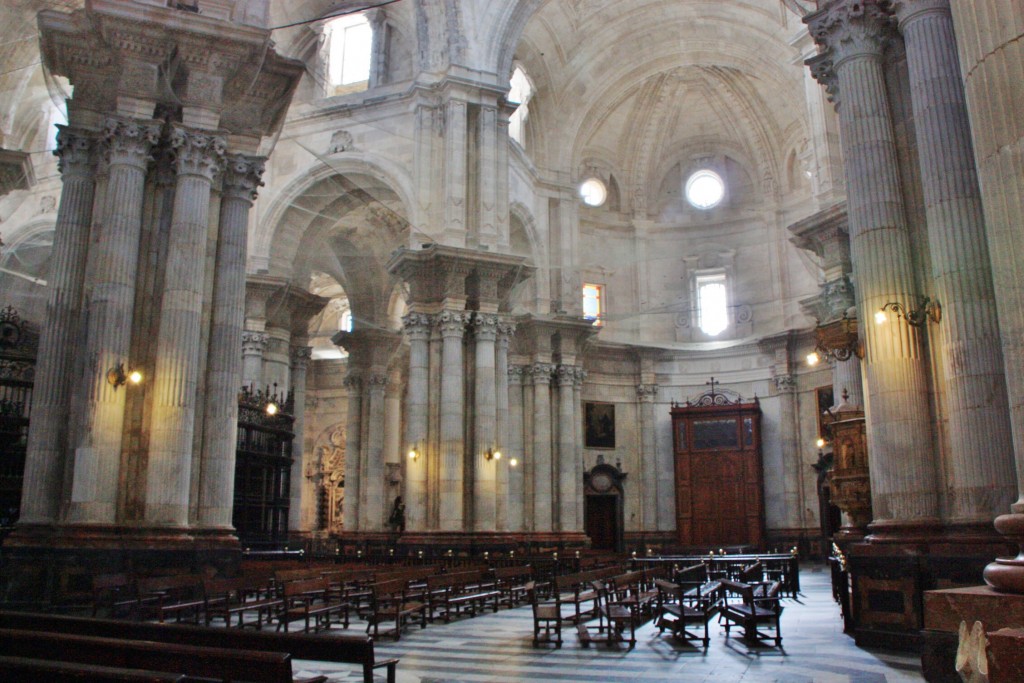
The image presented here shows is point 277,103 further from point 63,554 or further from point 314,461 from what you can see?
point 314,461

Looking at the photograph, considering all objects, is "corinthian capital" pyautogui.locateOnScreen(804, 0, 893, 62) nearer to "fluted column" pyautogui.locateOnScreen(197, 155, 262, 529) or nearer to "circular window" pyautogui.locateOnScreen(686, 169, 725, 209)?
"fluted column" pyautogui.locateOnScreen(197, 155, 262, 529)

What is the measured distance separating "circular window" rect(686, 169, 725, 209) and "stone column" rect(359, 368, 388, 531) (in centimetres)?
1574

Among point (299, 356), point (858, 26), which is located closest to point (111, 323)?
point (858, 26)

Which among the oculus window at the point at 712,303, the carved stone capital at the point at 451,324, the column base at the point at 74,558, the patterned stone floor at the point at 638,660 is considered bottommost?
the patterned stone floor at the point at 638,660

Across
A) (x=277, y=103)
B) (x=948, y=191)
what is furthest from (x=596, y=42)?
(x=948, y=191)

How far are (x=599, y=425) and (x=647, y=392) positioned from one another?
8.22 feet

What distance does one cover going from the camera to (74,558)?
12586 millimetres

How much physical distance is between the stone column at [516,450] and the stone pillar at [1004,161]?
2484 centimetres

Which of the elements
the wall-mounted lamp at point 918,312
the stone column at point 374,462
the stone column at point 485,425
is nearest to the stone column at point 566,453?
the stone column at point 485,425

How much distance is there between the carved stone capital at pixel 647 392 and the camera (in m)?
35.8

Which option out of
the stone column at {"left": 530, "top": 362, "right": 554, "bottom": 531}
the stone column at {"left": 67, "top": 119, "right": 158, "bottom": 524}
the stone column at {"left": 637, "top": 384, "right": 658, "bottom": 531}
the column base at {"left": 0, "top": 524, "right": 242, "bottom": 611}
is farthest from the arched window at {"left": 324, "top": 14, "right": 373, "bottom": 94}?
the column base at {"left": 0, "top": 524, "right": 242, "bottom": 611}

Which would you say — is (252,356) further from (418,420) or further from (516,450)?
(516,450)

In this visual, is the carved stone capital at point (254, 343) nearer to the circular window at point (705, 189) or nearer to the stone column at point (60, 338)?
the stone column at point (60, 338)

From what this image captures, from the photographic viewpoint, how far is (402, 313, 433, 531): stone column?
80.9ft
